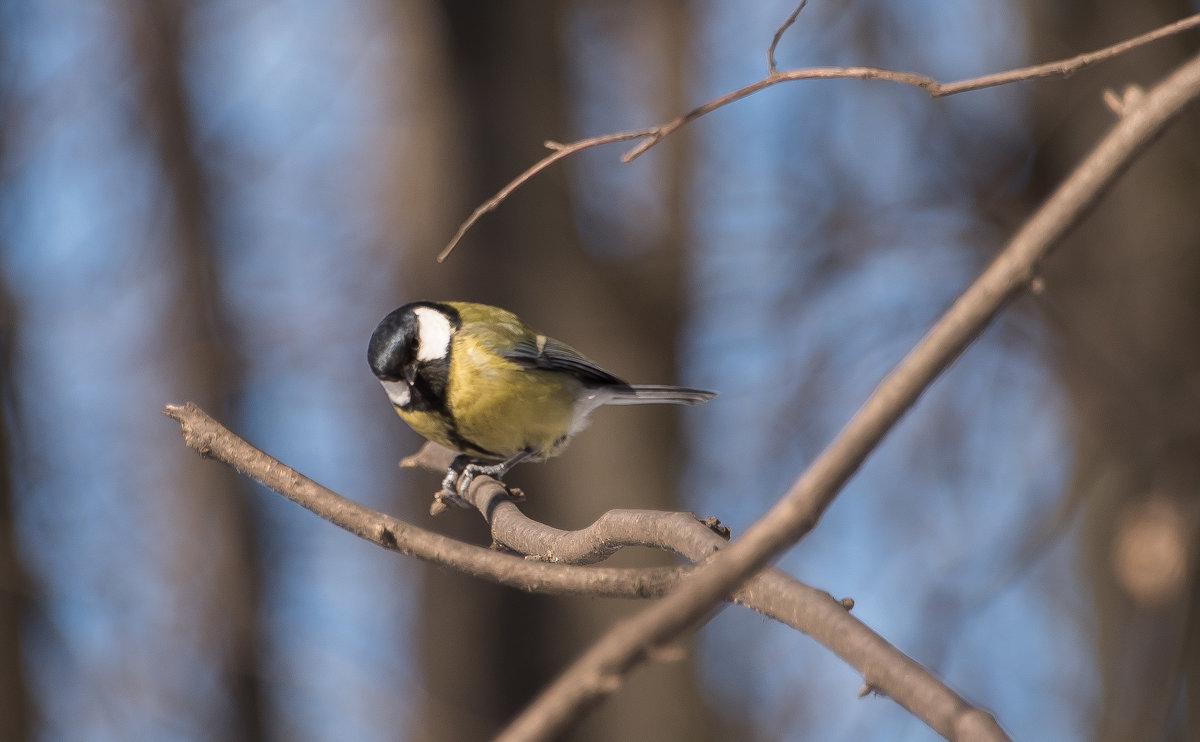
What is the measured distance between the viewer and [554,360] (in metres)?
3.94

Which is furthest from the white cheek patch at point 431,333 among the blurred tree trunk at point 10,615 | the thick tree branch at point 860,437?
the blurred tree trunk at point 10,615

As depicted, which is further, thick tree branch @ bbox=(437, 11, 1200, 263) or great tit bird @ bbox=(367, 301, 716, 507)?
great tit bird @ bbox=(367, 301, 716, 507)

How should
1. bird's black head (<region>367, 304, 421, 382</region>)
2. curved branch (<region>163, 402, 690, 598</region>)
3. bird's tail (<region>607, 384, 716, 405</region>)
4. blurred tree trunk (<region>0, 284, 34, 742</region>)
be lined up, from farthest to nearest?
blurred tree trunk (<region>0, 284, 34, 742</region>) < bird's tail (<region>607, 384, 716, 405</region>) < bird's black head (<region>367, 304, 421, 382</region>) < curved branch (<region>163, 402, 690, 598</region>)

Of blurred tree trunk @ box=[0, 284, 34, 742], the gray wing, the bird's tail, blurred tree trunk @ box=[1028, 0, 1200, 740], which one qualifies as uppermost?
blurred tree trunk @ box=[1028, 0, 1200, 740]

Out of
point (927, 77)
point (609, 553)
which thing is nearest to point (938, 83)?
A: point (927, 77)

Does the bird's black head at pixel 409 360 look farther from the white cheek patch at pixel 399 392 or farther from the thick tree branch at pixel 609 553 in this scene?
the thick tree branch at pixel 609 553

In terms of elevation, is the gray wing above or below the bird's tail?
below

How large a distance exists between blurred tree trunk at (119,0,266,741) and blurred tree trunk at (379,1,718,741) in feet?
5.42

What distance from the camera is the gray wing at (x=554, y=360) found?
12.5 feet

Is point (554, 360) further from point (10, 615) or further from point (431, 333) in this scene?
point (10, 615)

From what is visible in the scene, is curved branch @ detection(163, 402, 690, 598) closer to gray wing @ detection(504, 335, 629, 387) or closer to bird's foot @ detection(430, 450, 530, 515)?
bird's foot @ detection(430, 450, 530, 515)

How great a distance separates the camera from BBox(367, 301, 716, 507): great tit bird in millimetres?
3518

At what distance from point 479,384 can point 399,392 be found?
0.27 meters

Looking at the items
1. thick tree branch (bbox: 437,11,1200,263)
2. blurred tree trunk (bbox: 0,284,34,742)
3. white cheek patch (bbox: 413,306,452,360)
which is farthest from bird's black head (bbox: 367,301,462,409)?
blurred tree trunk (bbox: 0,284,34,742)
